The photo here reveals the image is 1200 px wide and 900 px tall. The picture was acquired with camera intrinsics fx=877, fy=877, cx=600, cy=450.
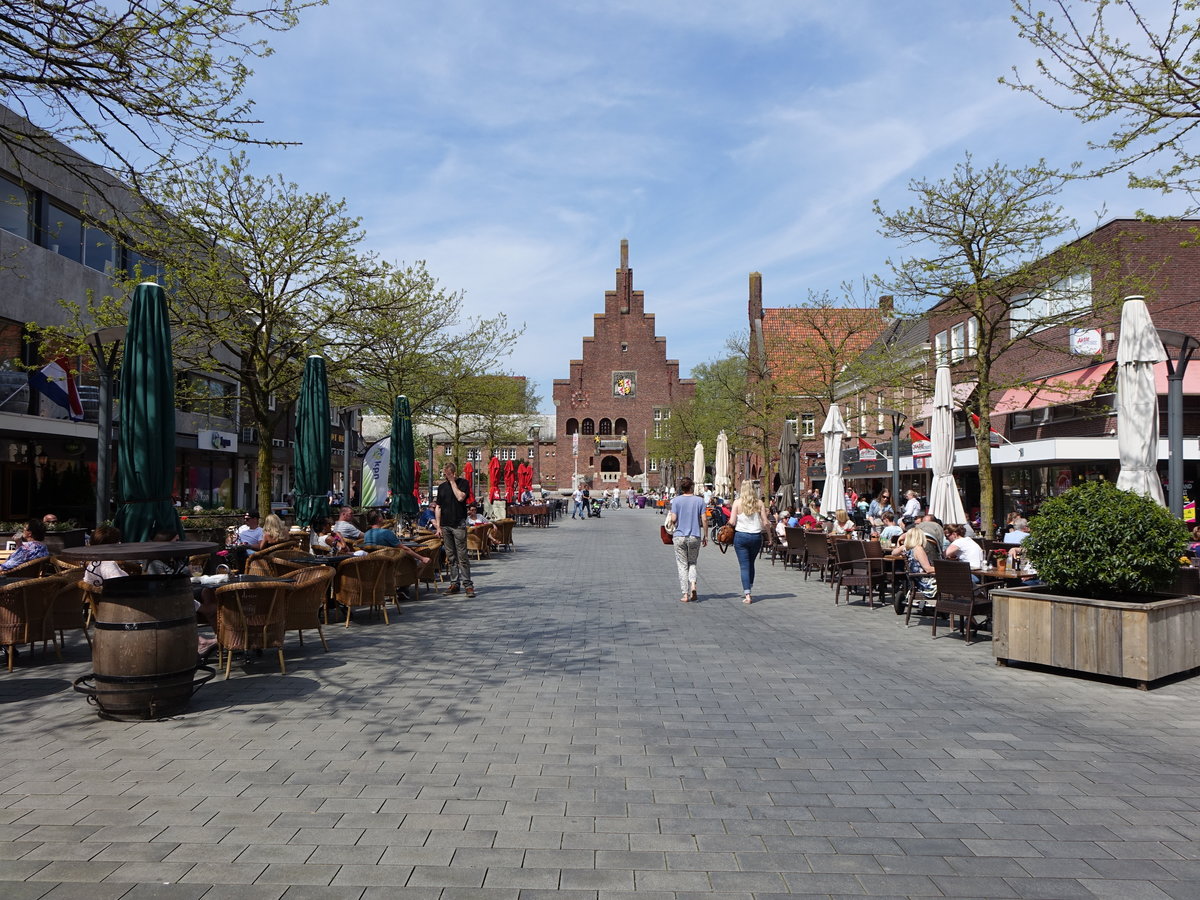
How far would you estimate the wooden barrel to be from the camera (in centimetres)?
586

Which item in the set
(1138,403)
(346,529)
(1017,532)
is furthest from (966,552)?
(346,529)

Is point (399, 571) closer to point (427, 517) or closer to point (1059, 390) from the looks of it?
point (427, 517)

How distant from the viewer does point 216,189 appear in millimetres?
15992

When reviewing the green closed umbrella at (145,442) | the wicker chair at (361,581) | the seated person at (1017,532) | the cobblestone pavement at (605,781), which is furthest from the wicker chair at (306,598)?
the seated person at (1017,532)

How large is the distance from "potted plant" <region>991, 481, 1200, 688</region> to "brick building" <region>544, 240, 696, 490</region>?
81738 mm

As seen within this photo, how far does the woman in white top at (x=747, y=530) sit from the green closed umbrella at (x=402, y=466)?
7649 mm

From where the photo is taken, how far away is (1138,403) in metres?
9.88

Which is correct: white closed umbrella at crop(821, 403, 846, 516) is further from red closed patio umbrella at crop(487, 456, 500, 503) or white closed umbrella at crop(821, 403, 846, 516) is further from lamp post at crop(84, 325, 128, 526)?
lamp post at crop(84, 325, 128, 526)

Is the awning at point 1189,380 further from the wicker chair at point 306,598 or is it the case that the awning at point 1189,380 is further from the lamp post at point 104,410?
the lamp post at point 104,410

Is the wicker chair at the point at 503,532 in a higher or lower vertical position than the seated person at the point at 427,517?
lower

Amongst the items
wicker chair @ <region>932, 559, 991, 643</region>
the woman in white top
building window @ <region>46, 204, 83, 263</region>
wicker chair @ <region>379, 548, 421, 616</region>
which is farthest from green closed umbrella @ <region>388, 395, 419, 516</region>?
building window @ <region>46, 204, 83, 263</region>

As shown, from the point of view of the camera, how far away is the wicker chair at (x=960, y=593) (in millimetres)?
9242

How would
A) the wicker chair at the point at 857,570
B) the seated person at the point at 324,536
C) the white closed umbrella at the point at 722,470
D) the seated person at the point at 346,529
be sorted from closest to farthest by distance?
the wicker chair at the point at 857,570
the seated person at the point at 324,536
the seated person at the point at 346,529
the white closed umbrella at the point at 722,470

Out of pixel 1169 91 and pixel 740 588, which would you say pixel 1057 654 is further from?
pixel 740 588
